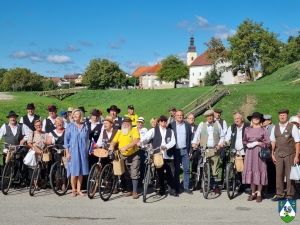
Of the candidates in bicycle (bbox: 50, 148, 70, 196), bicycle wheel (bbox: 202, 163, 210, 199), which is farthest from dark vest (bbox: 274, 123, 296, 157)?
bicycle (bbox: 50, 148, 70, 196)

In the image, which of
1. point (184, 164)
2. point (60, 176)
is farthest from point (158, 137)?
point (60, 176)

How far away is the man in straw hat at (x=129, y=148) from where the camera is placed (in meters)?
8.15

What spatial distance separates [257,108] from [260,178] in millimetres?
25815

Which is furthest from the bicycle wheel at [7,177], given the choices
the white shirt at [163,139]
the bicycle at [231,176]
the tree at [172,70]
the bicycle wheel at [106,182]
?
the tree at [172,70]

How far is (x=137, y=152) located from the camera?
8.38 m

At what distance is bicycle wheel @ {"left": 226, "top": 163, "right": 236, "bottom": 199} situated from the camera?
8109 mm

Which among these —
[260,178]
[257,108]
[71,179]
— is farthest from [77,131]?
[257,108]

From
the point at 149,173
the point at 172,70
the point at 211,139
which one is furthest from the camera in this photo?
the point at 172,70

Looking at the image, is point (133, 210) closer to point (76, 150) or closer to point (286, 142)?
point (76, 150)

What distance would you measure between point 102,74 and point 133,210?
84585 millimetres

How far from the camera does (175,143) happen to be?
27.9 feet

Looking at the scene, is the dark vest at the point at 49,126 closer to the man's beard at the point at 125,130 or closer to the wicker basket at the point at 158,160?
the man's beard at the point at 125,130

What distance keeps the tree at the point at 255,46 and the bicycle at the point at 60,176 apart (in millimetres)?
58303

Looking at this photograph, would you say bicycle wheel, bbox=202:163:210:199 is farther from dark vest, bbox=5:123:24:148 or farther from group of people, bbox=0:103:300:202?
dark vest, bbox=5:123:24:148
